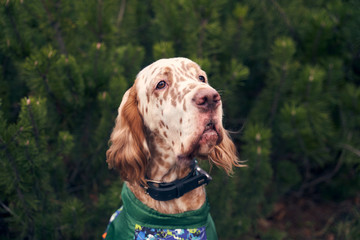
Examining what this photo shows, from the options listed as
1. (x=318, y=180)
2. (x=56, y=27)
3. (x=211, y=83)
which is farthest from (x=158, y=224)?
(x=318, y=180)

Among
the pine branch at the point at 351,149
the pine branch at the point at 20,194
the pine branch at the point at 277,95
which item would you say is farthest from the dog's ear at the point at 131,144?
the pine branch at the point at 351,149

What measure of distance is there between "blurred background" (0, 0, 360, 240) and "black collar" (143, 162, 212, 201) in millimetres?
786

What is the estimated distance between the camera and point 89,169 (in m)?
3.02

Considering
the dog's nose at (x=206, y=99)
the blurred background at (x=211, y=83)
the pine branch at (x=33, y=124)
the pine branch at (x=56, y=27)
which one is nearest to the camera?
the dog's nose at (x=206, y=99)

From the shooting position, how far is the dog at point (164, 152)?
1789 mm

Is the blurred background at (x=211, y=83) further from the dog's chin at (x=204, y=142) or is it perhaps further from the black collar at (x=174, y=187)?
the dog's chin at (x=204, y=142)

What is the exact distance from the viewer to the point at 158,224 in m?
1.89

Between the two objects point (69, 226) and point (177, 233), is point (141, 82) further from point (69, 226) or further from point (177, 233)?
point (69, 226)

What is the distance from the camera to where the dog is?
1.79 meters

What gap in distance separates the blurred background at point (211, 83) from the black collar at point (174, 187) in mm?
786

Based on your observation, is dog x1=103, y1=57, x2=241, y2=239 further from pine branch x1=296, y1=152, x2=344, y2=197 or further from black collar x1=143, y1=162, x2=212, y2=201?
pine branch x1=296, y1=152, x2=344, y2=197

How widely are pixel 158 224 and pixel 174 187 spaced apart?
216 millimetres

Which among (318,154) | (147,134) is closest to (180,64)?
(147,134)

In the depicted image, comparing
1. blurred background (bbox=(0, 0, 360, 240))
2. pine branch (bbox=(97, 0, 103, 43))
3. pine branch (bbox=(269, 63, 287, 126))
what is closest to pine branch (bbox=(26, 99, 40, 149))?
blurred background (bbox=(0, 0, 360, 240))
